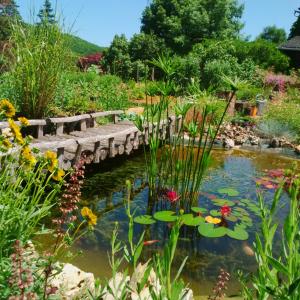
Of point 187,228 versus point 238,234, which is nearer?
point 238,234

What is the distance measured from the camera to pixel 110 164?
6945mm

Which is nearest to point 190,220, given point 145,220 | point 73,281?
point 145,220

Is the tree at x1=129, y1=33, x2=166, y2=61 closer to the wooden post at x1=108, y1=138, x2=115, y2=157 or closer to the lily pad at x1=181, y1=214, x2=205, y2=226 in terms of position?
the wooden post at x1=108, y1=138, x2=115, y2=157

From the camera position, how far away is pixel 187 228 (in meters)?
4.14

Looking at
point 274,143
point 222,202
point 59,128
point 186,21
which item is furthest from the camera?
point 186,21

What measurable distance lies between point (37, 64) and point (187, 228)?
125 inches

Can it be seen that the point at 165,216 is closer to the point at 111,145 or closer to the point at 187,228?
the point at 187,228

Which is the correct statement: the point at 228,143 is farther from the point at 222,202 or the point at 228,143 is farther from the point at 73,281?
the point at 73,281

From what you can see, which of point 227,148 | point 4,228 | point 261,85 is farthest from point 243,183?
point 261,85

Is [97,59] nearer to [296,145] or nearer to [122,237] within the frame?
[296,145]

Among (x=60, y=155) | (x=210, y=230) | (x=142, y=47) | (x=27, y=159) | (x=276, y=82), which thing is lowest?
(x=210, y=230)

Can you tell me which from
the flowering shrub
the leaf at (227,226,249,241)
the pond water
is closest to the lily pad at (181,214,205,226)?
the pond water

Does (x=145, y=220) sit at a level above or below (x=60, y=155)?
below

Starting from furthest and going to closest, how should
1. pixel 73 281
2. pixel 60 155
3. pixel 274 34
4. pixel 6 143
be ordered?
1. pixel 274 34
2. pixel 60 155
3. pixel 73 281
4. pixel 6 143
